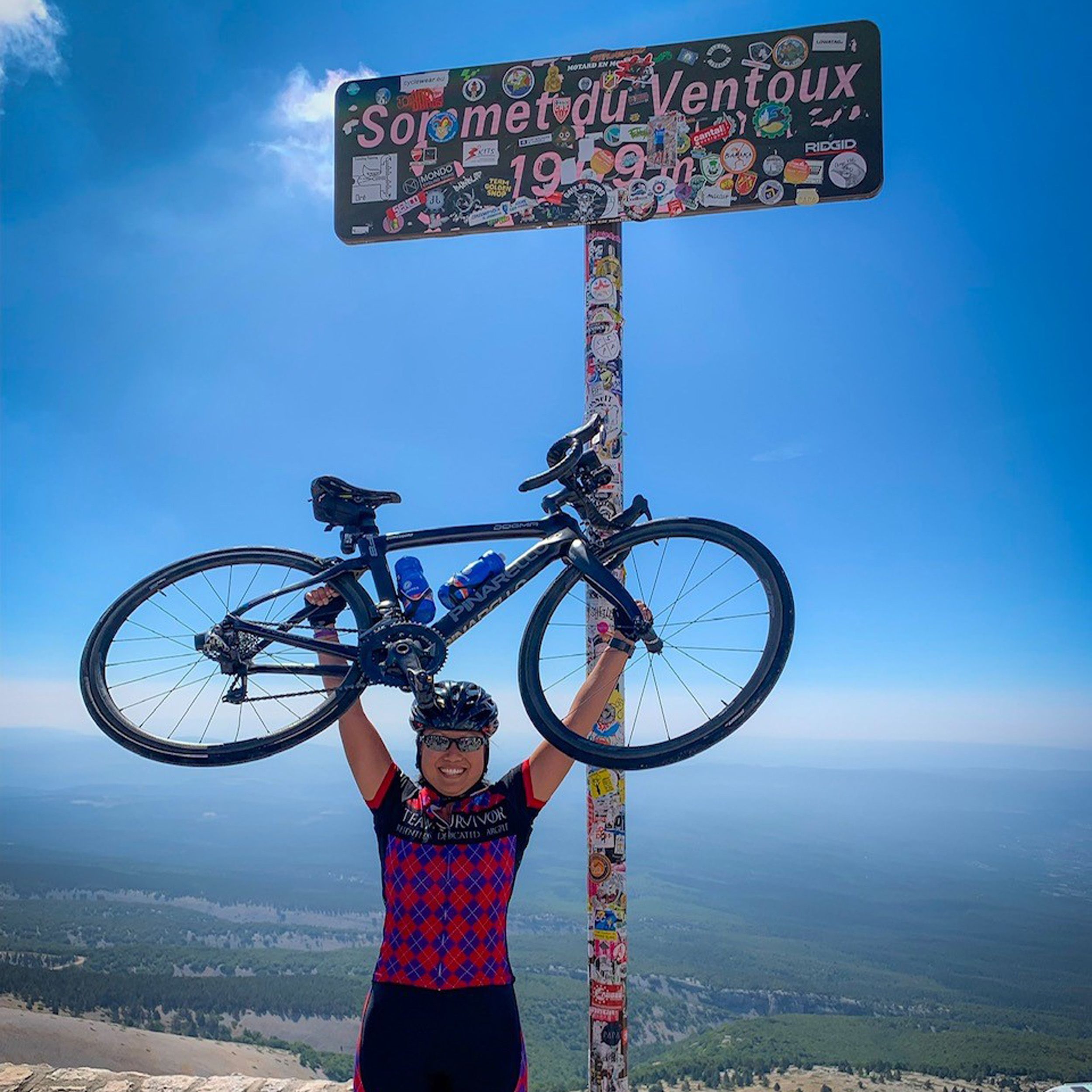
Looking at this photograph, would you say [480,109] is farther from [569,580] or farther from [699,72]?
[569,580]

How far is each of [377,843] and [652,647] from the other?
1091 millimetres

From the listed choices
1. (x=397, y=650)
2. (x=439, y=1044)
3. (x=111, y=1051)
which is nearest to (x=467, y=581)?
(x=397, y=650)

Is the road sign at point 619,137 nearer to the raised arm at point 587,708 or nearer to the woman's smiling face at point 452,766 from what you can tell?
the raised arm at point 587,708

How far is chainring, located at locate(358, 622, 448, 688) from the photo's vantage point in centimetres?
243

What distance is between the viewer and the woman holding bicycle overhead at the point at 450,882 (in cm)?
201

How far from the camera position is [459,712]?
7.56 ft

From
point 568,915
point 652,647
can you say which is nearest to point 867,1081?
point 652,647

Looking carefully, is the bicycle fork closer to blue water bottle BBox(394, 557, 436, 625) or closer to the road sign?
blue water bottle BBox(394, 557, 436, 625)

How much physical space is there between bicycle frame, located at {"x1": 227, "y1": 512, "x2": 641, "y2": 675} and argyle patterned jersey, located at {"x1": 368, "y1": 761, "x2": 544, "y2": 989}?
20.9 inches

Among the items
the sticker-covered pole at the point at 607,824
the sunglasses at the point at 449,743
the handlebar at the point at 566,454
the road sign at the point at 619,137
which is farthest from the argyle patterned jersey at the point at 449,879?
the road sign at the point at 619,137

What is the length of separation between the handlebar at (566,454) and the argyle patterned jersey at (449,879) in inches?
41.2

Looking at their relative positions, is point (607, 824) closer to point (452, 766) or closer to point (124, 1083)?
point (452, 766)

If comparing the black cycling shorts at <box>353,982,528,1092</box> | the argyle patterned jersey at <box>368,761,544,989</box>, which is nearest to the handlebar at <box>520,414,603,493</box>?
the argyle patterned jersey at <box>368,761,544,989</box>

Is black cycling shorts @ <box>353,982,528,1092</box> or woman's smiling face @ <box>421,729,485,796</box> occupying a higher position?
woman's smiling face @ <box>421,729,485,796</box>
